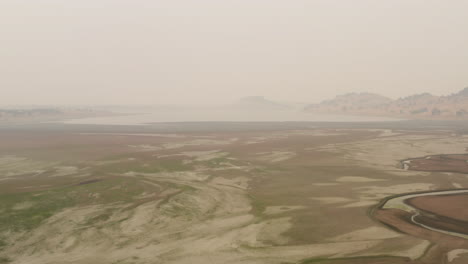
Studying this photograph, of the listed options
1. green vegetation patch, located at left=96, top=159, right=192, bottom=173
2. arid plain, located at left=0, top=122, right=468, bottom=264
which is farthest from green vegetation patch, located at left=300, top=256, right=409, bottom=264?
green vegetation patch, located at left=96, top=159, right=192, bottom=173

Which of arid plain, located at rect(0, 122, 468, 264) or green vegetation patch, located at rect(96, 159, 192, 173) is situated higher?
green vegetation patch, located at rect(96, 159, 192, 173)

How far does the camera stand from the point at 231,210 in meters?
35.1

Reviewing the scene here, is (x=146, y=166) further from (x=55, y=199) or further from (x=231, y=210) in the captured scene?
(x=231, y=210)

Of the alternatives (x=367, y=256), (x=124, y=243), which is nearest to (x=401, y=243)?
(x=367, y=256)

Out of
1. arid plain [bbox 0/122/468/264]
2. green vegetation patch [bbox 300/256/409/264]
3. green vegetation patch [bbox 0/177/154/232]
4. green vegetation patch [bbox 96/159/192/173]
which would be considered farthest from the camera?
green vegetation patch [bbox 96/159/192/173]

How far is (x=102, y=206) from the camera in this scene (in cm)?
3634

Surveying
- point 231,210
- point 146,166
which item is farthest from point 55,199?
point 146,166

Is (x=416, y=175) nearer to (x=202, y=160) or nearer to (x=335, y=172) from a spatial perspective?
(x=335, y=172)

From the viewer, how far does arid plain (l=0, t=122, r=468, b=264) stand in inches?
967

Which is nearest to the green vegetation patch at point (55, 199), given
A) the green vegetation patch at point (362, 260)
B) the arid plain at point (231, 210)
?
the arid plain at point (231, 210)

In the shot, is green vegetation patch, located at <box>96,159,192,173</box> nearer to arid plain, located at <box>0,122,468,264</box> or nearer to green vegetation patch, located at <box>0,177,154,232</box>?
arid plain, located at <box>0,122,468,264</box>

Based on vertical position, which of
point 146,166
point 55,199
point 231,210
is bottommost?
point 231,210

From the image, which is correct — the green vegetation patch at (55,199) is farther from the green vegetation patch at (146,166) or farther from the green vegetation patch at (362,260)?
the green vegetation patch at (362,260)

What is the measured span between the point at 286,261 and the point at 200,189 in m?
22.2
